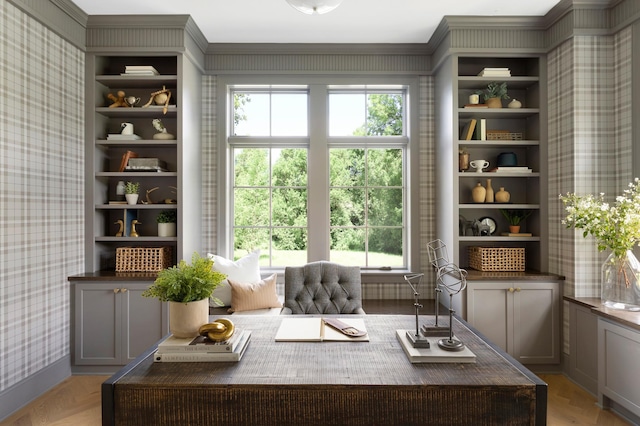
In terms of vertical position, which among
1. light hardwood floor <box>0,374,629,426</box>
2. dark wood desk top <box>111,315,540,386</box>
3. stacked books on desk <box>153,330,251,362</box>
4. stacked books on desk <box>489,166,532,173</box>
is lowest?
light hardwood floor <box>0,374,629,426</box>

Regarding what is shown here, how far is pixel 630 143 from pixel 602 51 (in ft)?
2.57

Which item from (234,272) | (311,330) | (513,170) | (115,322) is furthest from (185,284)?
(513,170)

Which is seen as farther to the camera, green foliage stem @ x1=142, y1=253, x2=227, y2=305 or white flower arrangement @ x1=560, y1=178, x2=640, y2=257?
white flower arrangement @ x1=560, y1=178, x2=640, y2=257

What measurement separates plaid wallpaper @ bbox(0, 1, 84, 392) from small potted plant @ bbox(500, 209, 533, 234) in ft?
12.5

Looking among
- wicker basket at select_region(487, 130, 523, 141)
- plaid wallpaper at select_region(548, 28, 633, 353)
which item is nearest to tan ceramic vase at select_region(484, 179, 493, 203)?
wicker basket at select_region(487, 130, 523, 141)

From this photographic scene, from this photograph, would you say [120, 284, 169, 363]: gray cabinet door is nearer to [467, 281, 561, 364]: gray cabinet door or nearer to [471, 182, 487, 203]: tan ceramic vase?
[467, 281, 561, 364]: gray cabinet door

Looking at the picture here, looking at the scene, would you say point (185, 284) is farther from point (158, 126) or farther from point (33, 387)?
point (158, 126)

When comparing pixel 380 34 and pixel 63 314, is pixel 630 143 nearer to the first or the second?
pixel 380 34

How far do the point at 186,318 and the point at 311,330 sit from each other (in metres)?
0.61

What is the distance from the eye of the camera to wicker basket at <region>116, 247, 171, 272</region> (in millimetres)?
3529

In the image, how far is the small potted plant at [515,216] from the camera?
12.2 feet

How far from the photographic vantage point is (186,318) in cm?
175

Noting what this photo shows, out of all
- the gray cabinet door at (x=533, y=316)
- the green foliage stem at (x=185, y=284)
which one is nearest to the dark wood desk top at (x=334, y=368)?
the green foliage stem at (x=185, y=284)

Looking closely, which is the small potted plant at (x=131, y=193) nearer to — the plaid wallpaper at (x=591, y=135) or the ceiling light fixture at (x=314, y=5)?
the ceiling light fixture at (x=314, y=5)
